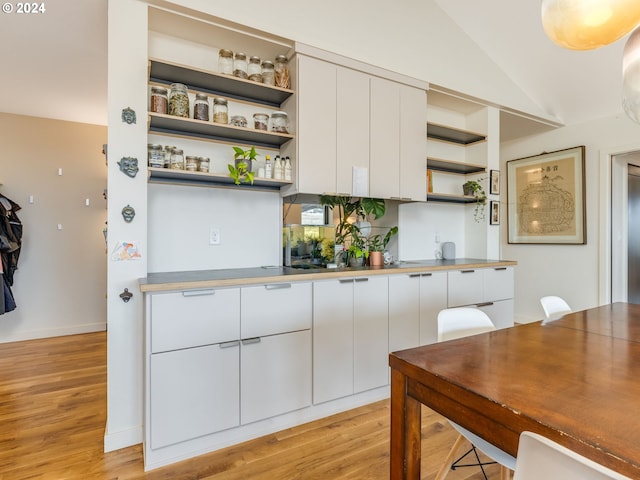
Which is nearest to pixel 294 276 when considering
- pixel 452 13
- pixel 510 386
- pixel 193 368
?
pixel 193 368

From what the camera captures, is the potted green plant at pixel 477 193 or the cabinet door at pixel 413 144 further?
the potted green plant at pixel 477 193

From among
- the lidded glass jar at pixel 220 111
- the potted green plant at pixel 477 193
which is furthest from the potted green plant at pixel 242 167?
the potted green plant at pixel 477 193

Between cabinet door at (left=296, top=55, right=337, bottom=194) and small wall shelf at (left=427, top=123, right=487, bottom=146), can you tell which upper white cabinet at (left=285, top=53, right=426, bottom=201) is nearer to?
cabinet door at (left=296, top=55, right=337, bottom=194)

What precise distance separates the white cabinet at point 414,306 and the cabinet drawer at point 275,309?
709 mm

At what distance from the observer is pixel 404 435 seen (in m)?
1.07

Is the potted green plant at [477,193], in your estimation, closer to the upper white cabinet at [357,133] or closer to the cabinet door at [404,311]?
the upper white cabinet at [357,133]

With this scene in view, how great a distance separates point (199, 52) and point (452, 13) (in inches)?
99.5

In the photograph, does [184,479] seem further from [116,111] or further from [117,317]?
[116,111]

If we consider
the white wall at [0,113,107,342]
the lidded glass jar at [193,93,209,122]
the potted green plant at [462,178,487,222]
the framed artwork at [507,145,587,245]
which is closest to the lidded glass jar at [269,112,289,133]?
the lidded glass jar at [193,93,209,122]

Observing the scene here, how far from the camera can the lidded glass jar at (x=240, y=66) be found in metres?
2.29

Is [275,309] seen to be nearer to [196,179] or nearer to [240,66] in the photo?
[196,179]

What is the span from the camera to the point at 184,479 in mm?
1658

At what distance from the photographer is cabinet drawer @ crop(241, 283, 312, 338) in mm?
1959

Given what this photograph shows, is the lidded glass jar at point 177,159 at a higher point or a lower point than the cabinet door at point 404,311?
higher
